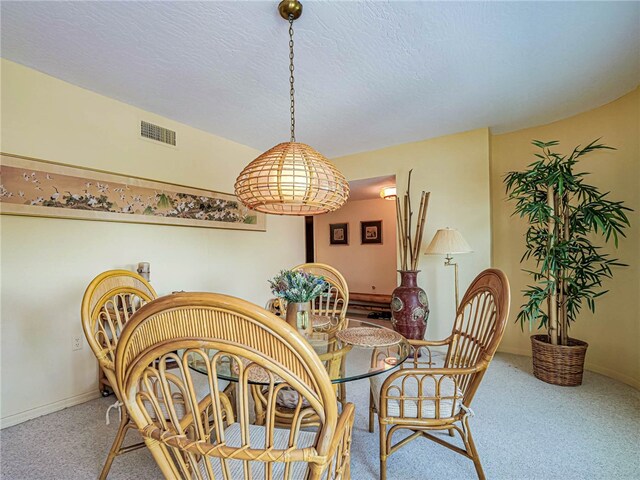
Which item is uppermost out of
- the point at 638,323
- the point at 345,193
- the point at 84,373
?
the point at 345,193

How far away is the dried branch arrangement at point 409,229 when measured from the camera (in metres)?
3.54

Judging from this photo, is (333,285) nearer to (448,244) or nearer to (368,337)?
(368,337)

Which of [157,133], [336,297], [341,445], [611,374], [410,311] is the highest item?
[157,133]

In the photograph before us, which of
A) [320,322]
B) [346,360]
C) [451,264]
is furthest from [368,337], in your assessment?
[451,264]

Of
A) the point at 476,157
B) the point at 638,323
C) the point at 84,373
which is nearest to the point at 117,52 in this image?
the point at 84,373

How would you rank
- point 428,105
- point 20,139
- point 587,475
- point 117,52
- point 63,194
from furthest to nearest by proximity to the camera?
1. point 428,105
2. point 63,194
3. point 20,139
4. point 117,52
5. point 587,475

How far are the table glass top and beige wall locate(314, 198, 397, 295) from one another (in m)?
4.43

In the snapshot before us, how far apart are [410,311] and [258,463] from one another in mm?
2423

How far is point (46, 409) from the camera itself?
2232mm

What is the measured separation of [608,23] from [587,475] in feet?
8.19

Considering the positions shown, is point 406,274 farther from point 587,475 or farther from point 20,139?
point 20,139

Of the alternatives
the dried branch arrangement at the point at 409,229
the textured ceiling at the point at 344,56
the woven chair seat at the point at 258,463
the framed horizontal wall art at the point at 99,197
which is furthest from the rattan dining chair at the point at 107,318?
the dried branch arrangement at the point at 409,229

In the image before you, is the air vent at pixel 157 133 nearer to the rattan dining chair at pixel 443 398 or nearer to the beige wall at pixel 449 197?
the beige wall at pixel 449 197

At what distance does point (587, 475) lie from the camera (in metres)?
1.56
